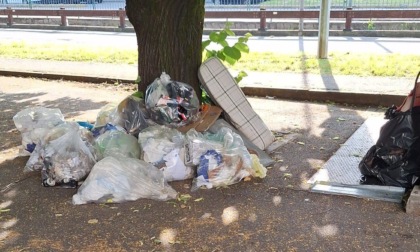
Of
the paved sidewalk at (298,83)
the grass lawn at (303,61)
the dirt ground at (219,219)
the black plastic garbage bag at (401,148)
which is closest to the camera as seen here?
the dirt ground at (219,219)

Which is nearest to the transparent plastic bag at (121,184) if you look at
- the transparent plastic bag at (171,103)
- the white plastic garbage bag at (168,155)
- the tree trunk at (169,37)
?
the white plastic garbage bag at (168,155)

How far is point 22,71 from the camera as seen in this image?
30.5ft

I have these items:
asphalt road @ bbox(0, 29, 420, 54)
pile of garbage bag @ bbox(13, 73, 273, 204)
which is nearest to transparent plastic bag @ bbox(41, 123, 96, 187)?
pile of garbage bag @ bbox(13, 73, 273, 204)

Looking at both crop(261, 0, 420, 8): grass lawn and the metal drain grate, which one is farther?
crop(261, 0, 420, 8): grass lawn

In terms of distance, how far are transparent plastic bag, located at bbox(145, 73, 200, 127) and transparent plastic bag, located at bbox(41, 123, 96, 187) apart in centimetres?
69

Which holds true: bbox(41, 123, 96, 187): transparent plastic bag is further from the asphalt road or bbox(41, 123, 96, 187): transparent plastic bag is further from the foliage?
the asphalt road

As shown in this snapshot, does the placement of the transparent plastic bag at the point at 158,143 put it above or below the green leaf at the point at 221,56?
below

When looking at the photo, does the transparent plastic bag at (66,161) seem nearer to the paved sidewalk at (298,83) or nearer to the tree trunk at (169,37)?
the tree trunk at (169,37)

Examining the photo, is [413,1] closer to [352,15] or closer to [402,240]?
[352,15]

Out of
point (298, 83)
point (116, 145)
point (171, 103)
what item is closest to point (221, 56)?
point (171, 103)

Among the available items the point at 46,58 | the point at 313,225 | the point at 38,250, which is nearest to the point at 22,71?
the point at 46,58

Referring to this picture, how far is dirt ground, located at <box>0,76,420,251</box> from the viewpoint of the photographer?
3.04 meters

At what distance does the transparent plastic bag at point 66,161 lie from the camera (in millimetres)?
3934

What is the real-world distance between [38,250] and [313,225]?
1.79 meters
